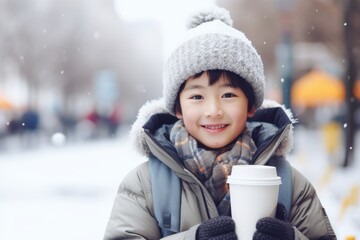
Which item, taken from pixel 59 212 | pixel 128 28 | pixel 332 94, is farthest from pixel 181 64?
pixel 128 28

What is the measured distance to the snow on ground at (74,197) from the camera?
6070 millimetres

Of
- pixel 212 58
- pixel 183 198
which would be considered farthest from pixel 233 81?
pixel 183 198

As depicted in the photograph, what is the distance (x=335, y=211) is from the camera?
6.64 meters

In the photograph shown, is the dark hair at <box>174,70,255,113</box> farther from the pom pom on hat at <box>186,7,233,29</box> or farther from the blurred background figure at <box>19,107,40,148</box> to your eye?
the blurred background figure at <box>19,107,40,148</box>

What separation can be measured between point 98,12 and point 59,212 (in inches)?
1239

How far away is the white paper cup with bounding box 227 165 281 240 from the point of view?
175 centimetres

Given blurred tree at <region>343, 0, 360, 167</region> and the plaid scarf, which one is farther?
blurred tree at <region>343, 0, 360, 167</region>

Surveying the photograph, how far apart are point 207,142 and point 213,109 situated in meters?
0.14

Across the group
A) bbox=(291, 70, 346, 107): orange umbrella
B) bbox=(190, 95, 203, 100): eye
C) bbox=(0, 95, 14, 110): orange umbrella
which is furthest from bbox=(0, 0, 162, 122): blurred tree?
bbox=(190, 95, 203, 100): eye

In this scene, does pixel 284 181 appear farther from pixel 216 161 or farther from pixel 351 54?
pixel 351 54

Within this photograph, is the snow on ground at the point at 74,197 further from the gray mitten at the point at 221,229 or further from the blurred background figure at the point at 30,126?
the blurred background figure at the point at 30,126

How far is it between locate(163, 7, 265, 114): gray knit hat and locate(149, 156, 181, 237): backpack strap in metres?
0.34

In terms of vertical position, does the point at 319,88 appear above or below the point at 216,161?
above

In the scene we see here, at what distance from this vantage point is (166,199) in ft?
6.77
